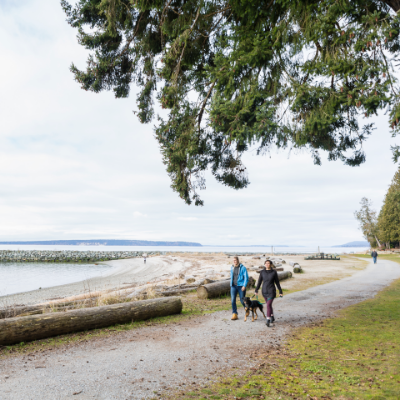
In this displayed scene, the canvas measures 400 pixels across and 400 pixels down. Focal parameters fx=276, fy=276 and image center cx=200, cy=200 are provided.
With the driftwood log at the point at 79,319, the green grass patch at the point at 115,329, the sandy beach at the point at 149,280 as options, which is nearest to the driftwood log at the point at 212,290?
the green grass patch at the point at 115,329

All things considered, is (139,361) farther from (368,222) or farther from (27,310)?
(368,222)

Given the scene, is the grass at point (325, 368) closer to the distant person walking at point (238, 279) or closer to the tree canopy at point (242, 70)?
the distant person walking at point (238, 279)

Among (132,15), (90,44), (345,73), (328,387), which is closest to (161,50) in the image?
(132,15)

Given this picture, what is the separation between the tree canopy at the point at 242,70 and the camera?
664 cm

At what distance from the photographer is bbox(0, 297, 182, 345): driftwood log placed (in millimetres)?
6645

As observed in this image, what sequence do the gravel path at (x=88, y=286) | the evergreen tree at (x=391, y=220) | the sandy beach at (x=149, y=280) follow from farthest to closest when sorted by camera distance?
1. the evergreen tree at (x=391, y=220)
2. the gravel path at (x=88, y=286)
3. the sandy beach at (x=149, y=280)

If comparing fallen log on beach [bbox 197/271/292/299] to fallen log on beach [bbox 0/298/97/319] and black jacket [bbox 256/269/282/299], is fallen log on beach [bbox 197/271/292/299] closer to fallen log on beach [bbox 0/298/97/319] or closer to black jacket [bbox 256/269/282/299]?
black jacket [bbox 256/269/282/299]

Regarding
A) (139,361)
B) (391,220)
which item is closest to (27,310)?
(139,361)

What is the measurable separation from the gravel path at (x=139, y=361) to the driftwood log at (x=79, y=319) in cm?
92

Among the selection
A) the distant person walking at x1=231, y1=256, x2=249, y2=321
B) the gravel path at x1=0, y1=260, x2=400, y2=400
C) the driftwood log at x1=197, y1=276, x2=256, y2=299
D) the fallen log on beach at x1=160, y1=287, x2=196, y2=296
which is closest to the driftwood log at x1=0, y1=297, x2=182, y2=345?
the gravel path at x1=0, y1=260, x2=400, y2=400

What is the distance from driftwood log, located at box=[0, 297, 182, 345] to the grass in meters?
4.23

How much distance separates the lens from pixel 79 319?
766 centimetres

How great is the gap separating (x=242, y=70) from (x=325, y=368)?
7.93m

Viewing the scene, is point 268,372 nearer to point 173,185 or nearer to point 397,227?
point 173,185
